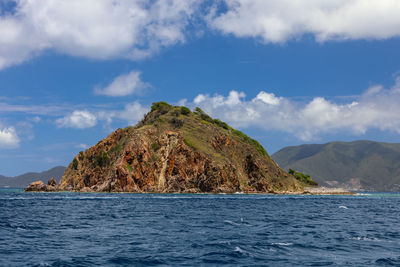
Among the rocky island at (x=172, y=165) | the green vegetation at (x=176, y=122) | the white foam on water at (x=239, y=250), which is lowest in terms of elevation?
the white foam on water at (x=239, y=250)

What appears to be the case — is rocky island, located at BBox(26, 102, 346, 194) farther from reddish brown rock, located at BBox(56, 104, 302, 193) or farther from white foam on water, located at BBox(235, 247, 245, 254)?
white foam on water, located at BBox(235, 247, 245, 254)

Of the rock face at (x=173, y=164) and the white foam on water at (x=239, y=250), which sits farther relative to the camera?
the rock face at (x=173, y=164)

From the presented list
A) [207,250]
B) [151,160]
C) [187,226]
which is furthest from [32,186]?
[207,250]

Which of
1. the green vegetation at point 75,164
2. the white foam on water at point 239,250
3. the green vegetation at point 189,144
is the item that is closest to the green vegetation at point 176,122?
the green vegetation at point 189,144

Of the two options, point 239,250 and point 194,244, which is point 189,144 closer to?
point 194,244

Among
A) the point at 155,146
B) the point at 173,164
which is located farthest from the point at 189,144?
the point at 155,146

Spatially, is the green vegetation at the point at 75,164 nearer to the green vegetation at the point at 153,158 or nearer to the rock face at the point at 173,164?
the rock face at the point at 173,164

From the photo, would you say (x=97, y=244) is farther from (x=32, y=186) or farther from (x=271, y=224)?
(x=32, y=186)

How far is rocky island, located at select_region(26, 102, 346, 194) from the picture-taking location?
160 metres

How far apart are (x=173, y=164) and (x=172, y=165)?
0.62 metres

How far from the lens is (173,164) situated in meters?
164

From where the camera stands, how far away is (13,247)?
1102 inches

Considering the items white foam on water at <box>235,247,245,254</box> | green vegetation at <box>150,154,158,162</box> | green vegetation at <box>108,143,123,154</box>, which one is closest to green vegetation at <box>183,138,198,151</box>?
green vegetation at <box>150,154,158,162</box>

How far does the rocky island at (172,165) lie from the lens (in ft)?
523
